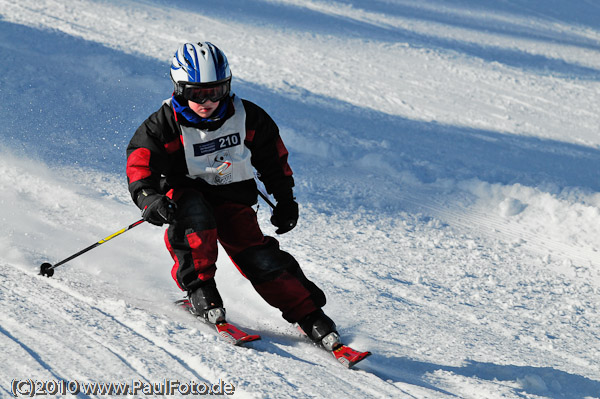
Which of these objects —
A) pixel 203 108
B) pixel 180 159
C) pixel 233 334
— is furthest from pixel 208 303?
pixel 203 108

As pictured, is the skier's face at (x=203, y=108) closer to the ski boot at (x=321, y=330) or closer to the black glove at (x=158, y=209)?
the black glove at (x=158, y=209)

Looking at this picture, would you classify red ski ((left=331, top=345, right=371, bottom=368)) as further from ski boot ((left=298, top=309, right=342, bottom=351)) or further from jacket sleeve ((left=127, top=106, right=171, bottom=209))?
jacket sleeve ((left=127, top=106, right=171, bottom=209))

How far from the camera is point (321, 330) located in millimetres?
3650

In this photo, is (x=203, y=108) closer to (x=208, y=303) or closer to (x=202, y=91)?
(x=202, y=91)

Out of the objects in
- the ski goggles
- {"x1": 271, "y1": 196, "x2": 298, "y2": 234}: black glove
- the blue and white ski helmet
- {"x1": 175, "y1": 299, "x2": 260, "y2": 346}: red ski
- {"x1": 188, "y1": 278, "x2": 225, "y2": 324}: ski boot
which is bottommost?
{"x1": 175, "y1": 299, "x2": 260, "y2": 346}: red ski

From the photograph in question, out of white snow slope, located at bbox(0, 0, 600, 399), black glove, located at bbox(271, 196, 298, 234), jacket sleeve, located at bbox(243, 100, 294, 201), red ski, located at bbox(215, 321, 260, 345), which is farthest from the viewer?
black glove, located at bbox(271, 196, 298, 234)

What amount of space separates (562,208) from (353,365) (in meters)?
3.57

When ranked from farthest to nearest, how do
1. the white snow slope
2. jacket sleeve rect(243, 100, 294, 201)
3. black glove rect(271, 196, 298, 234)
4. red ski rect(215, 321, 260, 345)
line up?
black glove rect(271, 196, 298, 234) → jacket sleeve rect(243, 100, 294, 201) → red ski rect(215, 321, 260, 345) → the white snow slope

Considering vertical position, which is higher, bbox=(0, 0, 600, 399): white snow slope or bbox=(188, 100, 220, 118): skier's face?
bbox=(188, 100, 220, 118): skier's face

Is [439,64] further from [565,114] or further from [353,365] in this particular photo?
[353,365]

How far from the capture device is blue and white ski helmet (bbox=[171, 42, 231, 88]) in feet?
11.4

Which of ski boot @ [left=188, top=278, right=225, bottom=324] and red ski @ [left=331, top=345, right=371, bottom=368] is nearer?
red ski @ [left=331, top=345, right=371, bottom=368]

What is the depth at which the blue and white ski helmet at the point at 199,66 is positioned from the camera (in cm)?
348

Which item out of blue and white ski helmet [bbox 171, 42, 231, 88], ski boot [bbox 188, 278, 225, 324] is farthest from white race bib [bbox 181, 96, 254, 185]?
ski boot [bbox 188, 278, 225, 324]
